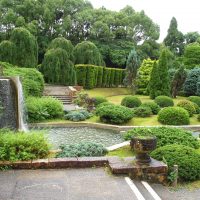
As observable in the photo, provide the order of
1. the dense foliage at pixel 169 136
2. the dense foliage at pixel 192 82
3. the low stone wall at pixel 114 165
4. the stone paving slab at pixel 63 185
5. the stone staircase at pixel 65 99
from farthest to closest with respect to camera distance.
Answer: the dense foliage at pixel 192 82, the stone staircase at pixel 65 99, the dense foliage at pixel 169 136, the low stone wall at pixel 114 165, the stone paving slab at pixel 63 185

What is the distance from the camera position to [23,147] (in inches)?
314

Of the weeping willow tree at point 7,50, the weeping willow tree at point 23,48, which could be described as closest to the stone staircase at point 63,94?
the weeping willow tree at point 23,48

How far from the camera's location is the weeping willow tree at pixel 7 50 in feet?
94.4

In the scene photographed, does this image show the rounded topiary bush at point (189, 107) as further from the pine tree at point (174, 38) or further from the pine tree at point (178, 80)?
the pine tree at point (174, 38)

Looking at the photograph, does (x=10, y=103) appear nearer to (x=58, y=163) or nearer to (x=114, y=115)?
(x=114, y=115)

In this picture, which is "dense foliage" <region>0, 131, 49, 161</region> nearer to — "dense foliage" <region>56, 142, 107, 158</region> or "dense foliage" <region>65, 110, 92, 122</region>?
"dense foliage" <region>56, 142, 107, 158</region>

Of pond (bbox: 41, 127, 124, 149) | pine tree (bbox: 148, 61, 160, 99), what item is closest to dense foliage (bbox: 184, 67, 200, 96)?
pine tree (bbox: 148, 61, 160, 99)

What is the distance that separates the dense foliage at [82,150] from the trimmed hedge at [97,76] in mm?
24239

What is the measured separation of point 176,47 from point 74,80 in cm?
2874

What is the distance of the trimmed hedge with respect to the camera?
33438mm

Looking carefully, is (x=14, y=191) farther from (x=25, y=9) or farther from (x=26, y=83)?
(x=25, y=9)

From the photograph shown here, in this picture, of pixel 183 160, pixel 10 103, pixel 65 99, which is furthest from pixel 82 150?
pixel 65 99

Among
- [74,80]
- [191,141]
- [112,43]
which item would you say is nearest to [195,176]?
[191,141]

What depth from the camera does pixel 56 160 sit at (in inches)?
309
